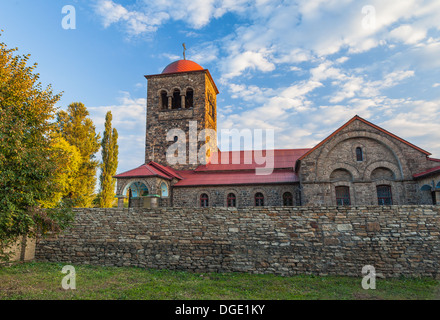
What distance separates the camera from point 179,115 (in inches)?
909

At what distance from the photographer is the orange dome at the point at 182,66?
2425 centimetres

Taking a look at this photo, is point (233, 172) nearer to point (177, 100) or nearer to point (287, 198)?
point (287, 198)

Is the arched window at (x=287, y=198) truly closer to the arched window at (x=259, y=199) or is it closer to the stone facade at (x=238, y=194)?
the stone facade at (x=238, y=194)

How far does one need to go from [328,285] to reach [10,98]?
11.7m

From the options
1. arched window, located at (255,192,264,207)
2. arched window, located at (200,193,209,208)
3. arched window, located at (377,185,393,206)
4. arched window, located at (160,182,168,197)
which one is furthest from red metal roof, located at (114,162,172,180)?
arched window, located at (377,185,393,206)

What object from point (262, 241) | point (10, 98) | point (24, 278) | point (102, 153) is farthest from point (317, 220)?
point (102, 153)

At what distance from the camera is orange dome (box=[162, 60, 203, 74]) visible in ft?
79.6

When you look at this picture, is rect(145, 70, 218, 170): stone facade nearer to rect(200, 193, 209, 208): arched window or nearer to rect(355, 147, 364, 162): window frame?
rect(200, 193, 209, 208): arched window

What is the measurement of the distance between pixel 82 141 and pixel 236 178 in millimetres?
15958

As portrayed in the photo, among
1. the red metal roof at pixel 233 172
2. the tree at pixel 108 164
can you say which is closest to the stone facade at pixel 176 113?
the red metal roof at pixel 233 172

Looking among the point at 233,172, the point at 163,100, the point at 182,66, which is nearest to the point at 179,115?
the point at 163,100

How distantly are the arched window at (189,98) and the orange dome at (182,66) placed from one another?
1.89m

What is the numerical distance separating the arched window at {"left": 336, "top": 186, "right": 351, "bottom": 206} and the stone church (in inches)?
2.2

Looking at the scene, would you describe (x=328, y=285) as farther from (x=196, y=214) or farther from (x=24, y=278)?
(x=24, y=278)
